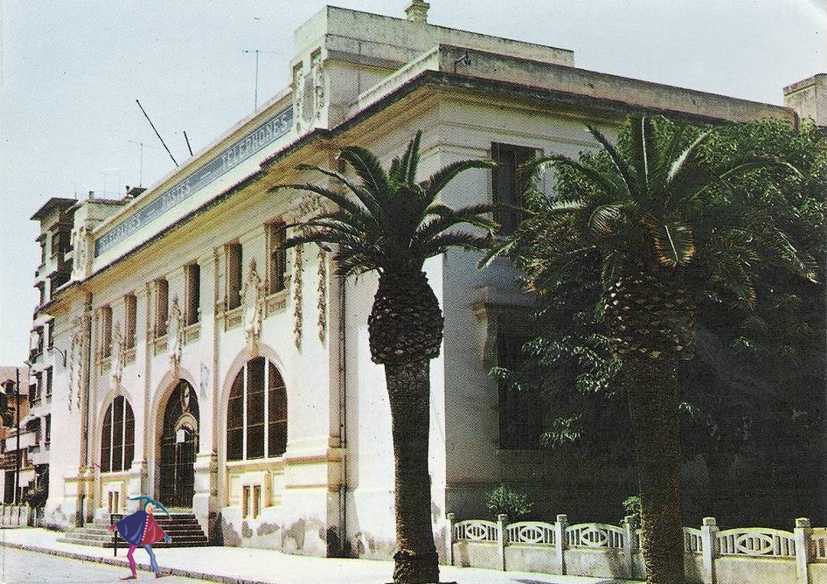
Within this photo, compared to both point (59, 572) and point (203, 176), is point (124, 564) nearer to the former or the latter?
point (59, 572)

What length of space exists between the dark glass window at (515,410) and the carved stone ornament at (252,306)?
9429mm

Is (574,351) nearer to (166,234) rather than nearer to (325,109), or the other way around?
(325,109)

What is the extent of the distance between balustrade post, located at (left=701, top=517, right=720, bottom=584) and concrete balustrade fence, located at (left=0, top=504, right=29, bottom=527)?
4469 centimetres

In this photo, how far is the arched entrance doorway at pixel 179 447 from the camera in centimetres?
3656

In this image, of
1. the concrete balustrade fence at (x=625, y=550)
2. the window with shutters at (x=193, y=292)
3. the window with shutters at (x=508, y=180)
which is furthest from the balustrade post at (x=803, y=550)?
the window with shutters at (x=193, y=292)

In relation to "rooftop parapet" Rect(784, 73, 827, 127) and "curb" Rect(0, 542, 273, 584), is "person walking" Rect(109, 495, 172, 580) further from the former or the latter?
"rooftop parapet" Rect(784, 73, 827, 127)

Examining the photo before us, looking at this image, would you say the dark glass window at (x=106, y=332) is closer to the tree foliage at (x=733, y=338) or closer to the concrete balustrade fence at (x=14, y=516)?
the concrete balustrade fence at (x=14, y=516)

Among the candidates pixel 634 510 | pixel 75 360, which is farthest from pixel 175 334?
pixel 634 510

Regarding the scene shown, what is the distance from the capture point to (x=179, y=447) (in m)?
37.6

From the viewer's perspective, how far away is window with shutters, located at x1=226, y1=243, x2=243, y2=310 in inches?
1344

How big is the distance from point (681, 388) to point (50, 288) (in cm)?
4658

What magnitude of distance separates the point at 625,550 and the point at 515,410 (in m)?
6.18

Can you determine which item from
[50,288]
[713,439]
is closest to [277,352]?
[713,439]

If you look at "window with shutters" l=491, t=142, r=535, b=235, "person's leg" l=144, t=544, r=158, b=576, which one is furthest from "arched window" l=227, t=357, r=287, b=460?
"window with shutters" l=491, t=142, r=535, b=235
